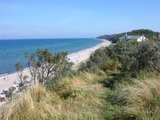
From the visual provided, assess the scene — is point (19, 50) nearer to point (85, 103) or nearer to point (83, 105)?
point (85, 103)

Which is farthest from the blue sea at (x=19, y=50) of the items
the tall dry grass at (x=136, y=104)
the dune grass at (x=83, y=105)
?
the tall dry grass at (x=136, y=104)

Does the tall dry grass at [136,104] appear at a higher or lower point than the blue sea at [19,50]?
higher

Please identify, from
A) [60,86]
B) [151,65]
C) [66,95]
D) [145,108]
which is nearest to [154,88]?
[145,108]

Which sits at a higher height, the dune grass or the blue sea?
the dune grass

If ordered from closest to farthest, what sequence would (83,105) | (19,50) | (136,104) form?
1. (136,104)
2. (83,105)
3. (19,50)

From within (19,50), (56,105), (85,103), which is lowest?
(19,50)

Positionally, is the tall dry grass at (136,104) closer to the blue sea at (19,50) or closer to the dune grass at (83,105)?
the dune grass at (83,105)

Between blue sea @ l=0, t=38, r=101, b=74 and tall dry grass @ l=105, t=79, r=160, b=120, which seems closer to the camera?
tall dry grass @ l=105, t=79, r=160, b=120

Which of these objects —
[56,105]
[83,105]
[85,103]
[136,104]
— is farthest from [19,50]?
[136,104]

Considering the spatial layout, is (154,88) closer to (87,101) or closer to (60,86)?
(87,101)

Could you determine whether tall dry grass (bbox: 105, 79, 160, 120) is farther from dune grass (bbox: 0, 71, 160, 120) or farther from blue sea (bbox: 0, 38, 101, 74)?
blue sea (bbox: 0, 38, 101, 74)

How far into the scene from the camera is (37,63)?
29.1 ft

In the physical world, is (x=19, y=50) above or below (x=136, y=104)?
below

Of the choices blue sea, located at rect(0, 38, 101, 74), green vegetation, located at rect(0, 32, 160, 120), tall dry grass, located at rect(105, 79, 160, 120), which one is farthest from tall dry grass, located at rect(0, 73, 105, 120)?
blue sea, located at rect(0, 38, 101, 74)
